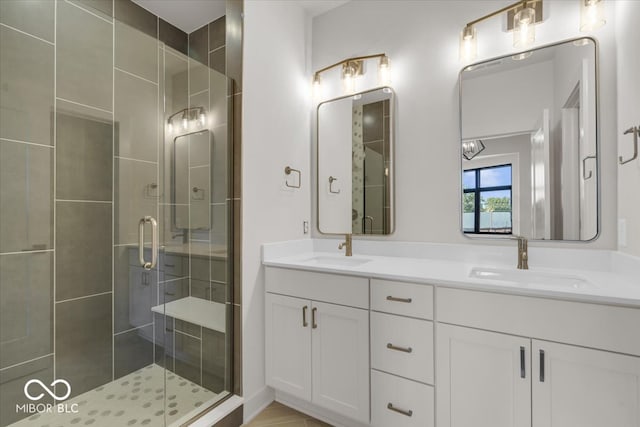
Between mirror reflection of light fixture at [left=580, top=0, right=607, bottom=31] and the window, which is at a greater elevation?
mirror reflection of light fixture at [left=580, top=0, right=607, bottom=31]

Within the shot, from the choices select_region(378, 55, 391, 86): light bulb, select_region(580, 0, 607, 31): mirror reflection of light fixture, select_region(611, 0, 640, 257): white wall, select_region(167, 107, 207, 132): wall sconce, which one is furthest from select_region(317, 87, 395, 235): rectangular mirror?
select_region(611, 0, 640, 257): white wall

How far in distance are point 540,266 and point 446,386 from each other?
85cm

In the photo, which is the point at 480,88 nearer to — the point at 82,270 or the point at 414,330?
the point at 414,330

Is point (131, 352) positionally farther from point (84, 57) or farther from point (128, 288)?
point (84, 57)

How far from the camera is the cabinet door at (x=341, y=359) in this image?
4.76ft

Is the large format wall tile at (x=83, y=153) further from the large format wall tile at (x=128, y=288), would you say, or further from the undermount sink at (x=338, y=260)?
the undermount sink at (x=338, y=260)

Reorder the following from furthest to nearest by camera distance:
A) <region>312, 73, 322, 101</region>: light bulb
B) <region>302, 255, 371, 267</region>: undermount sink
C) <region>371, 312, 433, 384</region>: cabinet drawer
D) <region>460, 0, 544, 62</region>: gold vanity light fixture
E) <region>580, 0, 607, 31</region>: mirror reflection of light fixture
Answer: <region>312, 73, 322, 101</region>: light bulb
<region>302, 255, 371, 267</region>: undermount sink
<region>460, 0, 544, 62</region>: gold vanity light fixture
<region>580, 0, 607, 31</region>: mirror reflection of light fixture
<region>371, 312, 433, 384</region>: cabinet drawer

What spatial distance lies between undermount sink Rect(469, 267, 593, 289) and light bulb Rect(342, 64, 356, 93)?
1487 millimetres

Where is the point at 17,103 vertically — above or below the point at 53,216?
above

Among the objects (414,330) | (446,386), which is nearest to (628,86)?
(414,330)

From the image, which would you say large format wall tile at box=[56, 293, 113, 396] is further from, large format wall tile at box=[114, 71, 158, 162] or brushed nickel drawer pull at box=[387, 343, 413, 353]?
brushed nickel drawer pull at box=[387, 343, 413, 353]

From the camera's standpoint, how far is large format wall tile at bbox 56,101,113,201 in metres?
1.48

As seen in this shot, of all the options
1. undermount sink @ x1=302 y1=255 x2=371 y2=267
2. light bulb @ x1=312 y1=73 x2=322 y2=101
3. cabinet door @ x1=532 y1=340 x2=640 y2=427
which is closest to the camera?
cabinet door @ x1=532 y1=340 x2=640 y2=427

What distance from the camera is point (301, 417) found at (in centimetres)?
170
